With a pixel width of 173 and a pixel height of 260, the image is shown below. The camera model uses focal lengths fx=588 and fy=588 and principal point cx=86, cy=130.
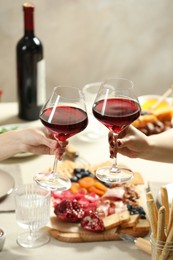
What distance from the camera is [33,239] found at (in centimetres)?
165

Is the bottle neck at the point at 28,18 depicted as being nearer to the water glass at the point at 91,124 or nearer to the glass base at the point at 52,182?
the water glass at the point at 91,124

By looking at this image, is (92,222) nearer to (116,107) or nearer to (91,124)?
(116,107)

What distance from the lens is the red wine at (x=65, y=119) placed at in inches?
55.4

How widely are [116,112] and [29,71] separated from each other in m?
0.99

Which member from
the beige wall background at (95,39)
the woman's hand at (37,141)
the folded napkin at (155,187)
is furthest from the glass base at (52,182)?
the beige wall background at (95,39)

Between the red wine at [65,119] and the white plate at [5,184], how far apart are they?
1.52 feet

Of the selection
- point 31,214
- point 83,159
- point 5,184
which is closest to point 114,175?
point 31,214

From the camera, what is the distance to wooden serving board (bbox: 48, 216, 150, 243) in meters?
1.65

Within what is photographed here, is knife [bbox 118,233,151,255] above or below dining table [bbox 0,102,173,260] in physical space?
above

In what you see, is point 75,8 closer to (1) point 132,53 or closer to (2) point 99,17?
(2) point 99,17

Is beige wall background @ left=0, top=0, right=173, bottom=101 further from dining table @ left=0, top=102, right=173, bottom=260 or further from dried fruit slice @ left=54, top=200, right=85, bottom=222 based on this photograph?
dried fruit slice @ left=54, top=200, right=85, bottom=222

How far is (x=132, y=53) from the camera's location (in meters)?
3.61

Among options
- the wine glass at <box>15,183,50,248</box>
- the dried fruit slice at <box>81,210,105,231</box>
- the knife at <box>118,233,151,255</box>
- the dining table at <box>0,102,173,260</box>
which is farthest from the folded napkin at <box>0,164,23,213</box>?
the knife at <box>118,233,151,255</box>

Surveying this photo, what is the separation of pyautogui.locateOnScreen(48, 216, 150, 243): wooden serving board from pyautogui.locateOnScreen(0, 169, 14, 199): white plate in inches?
7.9
